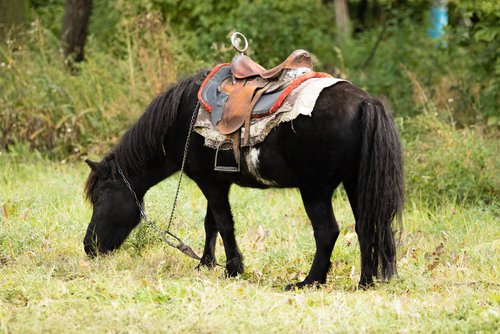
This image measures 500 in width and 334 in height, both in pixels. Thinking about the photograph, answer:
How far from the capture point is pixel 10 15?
12.5 meters

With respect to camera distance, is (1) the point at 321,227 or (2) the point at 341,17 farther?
(2) the point at 341,17

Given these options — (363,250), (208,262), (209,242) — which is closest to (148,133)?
(209,242)

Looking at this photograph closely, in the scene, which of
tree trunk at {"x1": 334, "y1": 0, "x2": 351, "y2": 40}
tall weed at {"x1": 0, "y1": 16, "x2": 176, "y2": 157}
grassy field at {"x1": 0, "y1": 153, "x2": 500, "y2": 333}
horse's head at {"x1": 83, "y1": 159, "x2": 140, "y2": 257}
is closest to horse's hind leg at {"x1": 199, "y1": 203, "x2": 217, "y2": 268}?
grassy field at {"x1": 0, "y1": 153, "x2": 500, "y2": 333}

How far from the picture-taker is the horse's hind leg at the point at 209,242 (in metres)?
6.62

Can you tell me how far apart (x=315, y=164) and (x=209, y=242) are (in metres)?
1.44

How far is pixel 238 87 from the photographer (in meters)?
6.12

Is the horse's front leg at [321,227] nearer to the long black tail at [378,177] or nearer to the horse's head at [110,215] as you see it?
the long black tail at [378,177]

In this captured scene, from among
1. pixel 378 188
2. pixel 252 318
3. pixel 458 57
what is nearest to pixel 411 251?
pixel 378 188

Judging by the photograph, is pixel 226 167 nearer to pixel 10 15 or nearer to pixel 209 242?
pixel 209 242

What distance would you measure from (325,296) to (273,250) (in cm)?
161

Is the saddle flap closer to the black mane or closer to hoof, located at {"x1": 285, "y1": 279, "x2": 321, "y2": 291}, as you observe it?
the black mane

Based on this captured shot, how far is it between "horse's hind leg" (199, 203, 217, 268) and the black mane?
0.66 metres

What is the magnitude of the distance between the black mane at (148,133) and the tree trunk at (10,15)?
6445mm

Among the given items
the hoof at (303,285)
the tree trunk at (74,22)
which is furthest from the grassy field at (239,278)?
the tree trunk at (74,22)
